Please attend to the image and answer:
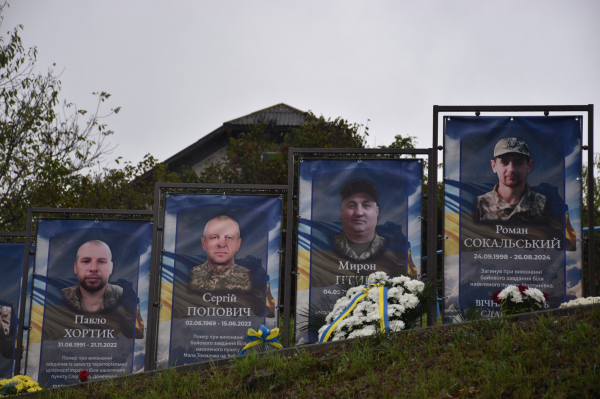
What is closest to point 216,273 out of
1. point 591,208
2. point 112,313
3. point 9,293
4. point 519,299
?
point 112,313

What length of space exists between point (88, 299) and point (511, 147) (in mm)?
6442

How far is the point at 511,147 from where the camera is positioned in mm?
8078

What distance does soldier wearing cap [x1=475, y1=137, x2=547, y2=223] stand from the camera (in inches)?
313

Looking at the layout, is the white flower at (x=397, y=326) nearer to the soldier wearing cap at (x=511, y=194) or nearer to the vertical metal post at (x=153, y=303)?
the soldier wearing cap at (x=511, y=194)

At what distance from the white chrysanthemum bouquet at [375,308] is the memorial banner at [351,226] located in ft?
1.76

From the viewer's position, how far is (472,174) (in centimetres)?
812

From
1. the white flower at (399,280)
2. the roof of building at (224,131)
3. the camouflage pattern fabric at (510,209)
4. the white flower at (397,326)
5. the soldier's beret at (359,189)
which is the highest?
the roof of building at (224,131)

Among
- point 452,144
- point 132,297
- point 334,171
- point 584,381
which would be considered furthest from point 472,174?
point 132,297

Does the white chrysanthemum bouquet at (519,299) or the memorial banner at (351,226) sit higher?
the memorial banner at (351,226)

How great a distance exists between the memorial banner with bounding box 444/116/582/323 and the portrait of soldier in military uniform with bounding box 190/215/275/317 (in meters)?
2.57

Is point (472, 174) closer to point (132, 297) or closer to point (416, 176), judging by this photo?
point (416, 176)

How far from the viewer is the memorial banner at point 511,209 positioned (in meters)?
7.84

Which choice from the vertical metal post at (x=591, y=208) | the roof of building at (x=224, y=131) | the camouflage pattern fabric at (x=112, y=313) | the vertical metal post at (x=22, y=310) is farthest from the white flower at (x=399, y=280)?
the roof of building at (x=224, y=131)

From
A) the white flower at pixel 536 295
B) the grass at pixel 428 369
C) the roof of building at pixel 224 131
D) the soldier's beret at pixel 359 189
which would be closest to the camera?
the grass at pixel 428 369
